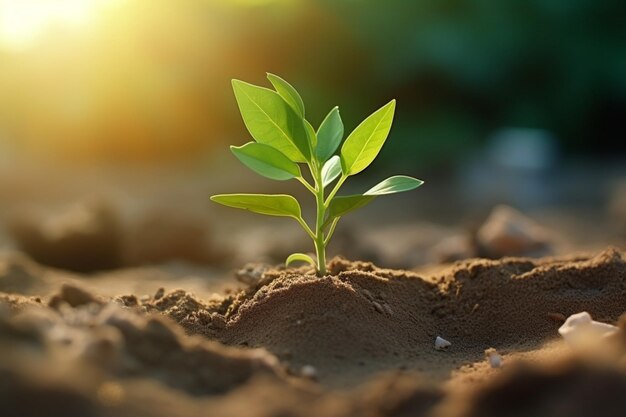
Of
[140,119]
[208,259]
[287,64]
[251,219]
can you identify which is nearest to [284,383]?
[208,259]

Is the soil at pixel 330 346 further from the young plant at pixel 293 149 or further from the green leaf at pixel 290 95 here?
the green leaf at pixel 290 95

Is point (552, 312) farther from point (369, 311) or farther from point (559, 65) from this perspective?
point (559, 65)

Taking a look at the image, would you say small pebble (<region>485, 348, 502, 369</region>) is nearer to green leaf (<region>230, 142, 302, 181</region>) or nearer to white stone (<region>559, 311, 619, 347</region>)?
white stone (<region>559, 311, 619, 347</region>)

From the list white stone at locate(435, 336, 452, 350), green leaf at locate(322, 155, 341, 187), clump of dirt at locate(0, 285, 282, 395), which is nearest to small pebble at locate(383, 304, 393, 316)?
white stone at locate(435, 336, 452, 350)

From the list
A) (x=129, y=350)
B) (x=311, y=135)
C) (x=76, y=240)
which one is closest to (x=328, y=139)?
(x=311, y=135)

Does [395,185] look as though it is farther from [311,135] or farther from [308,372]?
[308,372]

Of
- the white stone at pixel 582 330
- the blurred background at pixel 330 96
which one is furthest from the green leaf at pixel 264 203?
the blurred background at pixel 330 96

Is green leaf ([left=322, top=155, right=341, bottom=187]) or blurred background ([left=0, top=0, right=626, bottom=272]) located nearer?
green leaf ([left=322, top=155, right=341, bottom=187])
